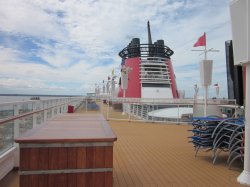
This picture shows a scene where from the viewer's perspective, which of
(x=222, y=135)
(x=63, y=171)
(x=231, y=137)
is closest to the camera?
(x=63, y=171)

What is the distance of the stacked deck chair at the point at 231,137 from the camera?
3799 mm

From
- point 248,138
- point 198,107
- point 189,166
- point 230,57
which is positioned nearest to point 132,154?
point 189,166

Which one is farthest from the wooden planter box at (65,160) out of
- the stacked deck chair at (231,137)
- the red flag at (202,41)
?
the red flag at (202,41)

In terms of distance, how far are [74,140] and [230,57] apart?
452 centimetres

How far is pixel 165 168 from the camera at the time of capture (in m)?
3.90

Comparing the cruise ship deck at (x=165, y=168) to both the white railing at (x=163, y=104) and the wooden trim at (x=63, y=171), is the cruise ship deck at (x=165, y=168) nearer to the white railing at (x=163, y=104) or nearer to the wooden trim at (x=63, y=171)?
the wooden trim at (x=63, y=171)

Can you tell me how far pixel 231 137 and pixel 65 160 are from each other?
2.72 m

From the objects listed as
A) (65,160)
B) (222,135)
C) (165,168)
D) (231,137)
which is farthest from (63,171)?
(222,135)

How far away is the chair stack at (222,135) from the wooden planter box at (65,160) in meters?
2.36

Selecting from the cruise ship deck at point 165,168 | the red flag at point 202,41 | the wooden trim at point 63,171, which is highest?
the red flag at point 202,41

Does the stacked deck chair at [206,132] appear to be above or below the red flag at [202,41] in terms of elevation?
below

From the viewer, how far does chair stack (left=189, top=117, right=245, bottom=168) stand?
384cm

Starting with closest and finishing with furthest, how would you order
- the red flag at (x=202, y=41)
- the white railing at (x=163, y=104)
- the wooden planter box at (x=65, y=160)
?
the wooden planter box at (x=65, y=160) → the red flag at (x=202, y=41) → the white railing at (x=163, y=104)

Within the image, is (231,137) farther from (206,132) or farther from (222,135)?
(206,132)
